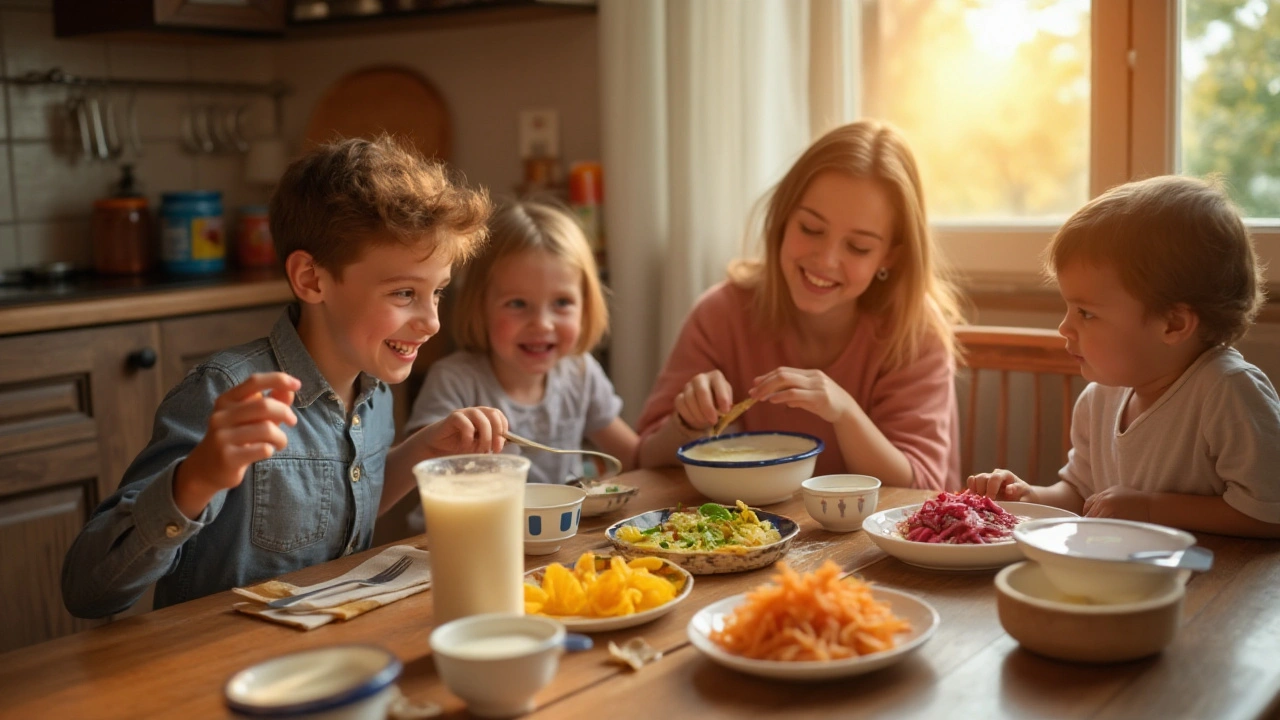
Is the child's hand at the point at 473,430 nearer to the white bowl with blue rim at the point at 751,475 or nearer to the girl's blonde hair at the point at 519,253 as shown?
the white bowl with blue rim at the point at 751,475

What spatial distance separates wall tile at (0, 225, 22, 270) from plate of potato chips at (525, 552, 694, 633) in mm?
2396

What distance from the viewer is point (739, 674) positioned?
104 centimetres

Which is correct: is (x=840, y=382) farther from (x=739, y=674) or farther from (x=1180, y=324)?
(x=739, y=674)

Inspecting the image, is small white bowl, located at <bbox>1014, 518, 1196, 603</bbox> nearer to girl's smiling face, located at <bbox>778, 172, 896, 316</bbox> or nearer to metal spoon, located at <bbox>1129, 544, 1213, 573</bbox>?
metal spoon, located at <bbox>1129, 544, 1213, 573</bbox>

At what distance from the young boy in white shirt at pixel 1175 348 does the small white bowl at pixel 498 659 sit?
784mm

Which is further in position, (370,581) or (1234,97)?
(1234,97)

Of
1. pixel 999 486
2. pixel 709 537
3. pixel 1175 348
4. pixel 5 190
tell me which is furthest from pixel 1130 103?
pixel 5 190

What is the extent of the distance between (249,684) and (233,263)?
9.14 feet

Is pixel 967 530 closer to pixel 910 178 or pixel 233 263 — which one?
pixel 910 178

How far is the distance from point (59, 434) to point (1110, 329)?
6.78 ft

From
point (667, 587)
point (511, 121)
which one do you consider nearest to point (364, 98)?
point (511, 121)

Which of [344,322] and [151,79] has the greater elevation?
[151,79]

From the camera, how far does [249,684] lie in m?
0.85

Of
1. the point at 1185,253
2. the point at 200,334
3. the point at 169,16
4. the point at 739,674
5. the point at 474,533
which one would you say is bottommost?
the point at 739,674
